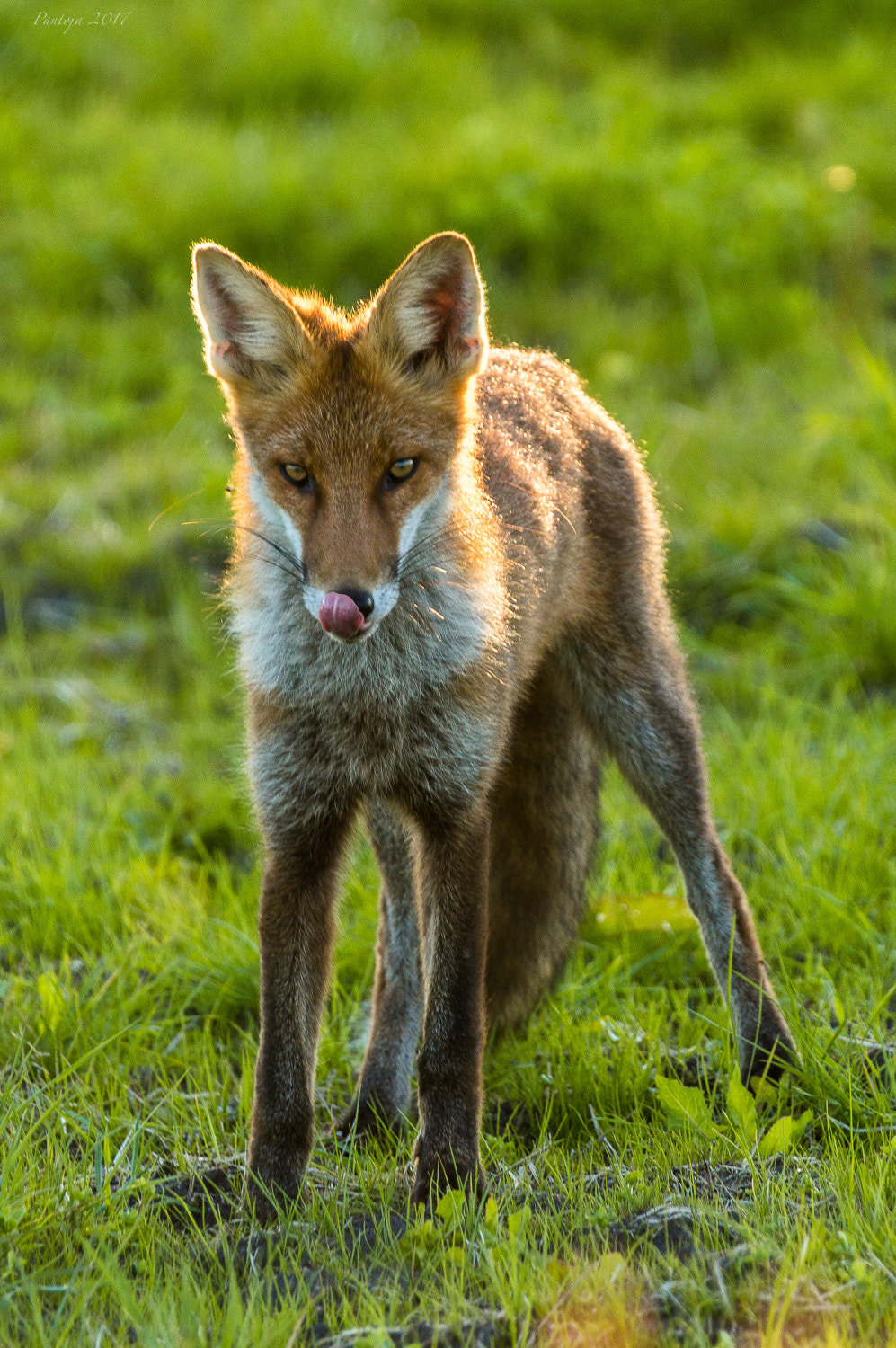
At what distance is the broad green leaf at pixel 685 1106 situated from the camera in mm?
2914

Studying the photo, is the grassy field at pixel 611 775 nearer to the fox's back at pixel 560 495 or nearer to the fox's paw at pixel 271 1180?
the fox's paw at pixel 271 1180

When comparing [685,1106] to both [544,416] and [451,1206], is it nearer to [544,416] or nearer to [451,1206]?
[451,1206]

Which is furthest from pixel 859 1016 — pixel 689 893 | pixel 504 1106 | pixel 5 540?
pixel 5 540

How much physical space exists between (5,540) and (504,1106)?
405 centimetres

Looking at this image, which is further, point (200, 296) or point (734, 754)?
point (734, 754)

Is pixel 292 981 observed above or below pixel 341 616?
below

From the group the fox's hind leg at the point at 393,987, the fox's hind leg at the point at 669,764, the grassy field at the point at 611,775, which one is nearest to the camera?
the grassy field at the point at 611,775

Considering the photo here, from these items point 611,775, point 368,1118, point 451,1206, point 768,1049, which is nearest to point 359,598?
point 451,1206

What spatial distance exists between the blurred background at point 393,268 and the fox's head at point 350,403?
1.28 metres

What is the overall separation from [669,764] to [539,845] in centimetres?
41

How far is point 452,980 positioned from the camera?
3.04 m

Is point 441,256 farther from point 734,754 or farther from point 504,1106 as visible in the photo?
point 734,754

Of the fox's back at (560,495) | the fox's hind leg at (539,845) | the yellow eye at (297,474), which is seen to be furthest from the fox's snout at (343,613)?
the fox's hind leg at (539,845)

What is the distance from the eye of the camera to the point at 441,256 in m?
2.95
